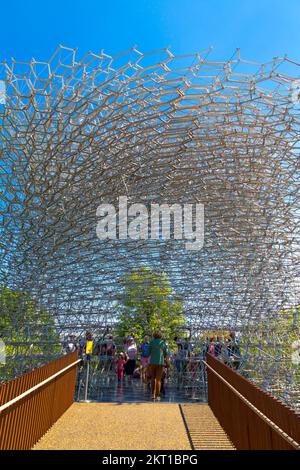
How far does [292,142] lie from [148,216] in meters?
5.58

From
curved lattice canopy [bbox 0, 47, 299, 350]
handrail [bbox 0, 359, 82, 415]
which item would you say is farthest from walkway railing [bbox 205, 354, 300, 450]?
curved lattice canopy [bbox 0, 47, 299, 350]

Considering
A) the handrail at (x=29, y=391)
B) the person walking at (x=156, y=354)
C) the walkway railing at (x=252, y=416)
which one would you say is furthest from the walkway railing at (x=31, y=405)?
the person walking at (x=156, y=354)

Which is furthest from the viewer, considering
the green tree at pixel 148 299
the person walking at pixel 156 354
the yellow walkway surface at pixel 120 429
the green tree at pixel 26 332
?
the green tree at pixel 148 299

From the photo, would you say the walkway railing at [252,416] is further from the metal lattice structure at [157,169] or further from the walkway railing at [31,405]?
the metal lattice structure at [157,169]

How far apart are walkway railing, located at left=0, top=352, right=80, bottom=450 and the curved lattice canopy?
20.7 feet

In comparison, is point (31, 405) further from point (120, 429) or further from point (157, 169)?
point (157, 169)

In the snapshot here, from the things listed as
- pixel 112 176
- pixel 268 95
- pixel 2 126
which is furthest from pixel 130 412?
pixel 2 126

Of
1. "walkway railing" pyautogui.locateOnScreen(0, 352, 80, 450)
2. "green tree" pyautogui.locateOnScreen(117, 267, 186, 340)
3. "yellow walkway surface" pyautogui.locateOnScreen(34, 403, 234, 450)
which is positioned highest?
"green tree" pyautogui.locateOnScreen(117, 267, 186, 340)

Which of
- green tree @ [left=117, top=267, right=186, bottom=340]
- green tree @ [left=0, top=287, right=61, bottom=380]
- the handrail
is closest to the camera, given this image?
the handrail

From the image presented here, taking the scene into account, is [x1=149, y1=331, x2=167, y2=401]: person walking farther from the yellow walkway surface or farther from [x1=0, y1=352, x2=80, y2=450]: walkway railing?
[x1=0, y1=352, x2=80, y2=450]: walkway railing

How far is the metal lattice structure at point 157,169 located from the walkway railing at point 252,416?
21.9ft

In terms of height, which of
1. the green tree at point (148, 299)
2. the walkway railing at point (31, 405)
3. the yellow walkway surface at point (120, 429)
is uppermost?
the green tree at point (148, 299)

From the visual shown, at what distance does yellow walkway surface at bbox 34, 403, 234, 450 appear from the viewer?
521 centimetres

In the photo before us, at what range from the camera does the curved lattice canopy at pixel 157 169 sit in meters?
10.7
